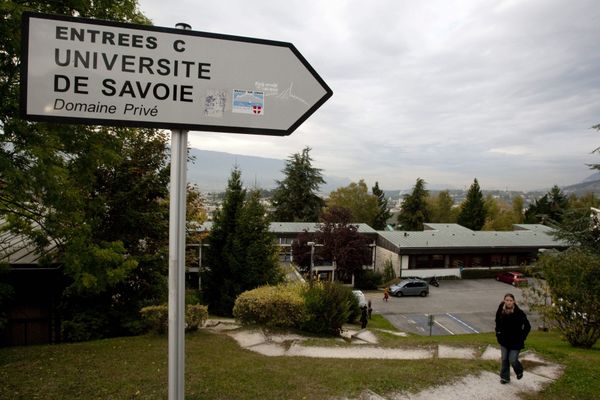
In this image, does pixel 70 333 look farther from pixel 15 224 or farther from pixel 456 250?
pixel 456 250

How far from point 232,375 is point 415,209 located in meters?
59.9

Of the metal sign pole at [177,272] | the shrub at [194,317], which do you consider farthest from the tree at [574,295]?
the metal sign pole at [177,272]

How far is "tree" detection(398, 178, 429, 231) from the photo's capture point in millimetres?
61188

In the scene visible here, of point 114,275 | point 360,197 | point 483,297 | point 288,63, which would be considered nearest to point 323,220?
point 483,297

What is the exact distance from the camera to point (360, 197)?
212 feet

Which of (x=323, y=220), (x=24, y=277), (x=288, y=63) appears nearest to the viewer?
(x=288, y=63)

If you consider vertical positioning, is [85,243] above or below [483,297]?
above

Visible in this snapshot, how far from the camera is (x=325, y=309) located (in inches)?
474

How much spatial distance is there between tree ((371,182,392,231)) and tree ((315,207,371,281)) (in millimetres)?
27008

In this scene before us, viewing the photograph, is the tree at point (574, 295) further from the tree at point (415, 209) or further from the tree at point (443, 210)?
the tree at point (443, 210)

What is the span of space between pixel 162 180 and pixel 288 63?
1199cm

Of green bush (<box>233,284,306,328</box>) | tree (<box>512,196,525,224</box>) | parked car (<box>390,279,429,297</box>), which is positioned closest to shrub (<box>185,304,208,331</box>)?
green bush (<box>233,284,306,328</box>)

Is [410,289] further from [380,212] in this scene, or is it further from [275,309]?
[380,212]

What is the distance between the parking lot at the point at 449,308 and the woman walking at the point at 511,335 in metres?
15.8
